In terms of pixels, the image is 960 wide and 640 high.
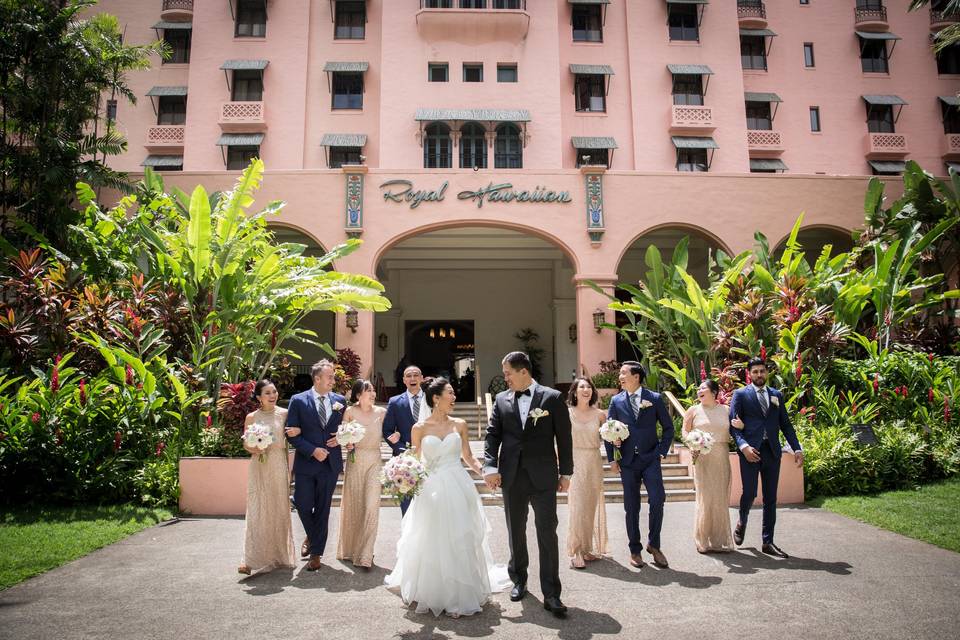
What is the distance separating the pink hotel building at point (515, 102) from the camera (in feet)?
67.4

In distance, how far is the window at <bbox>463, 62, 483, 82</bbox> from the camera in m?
21.2

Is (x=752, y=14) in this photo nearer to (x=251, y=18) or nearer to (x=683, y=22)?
(x=683, y=22)

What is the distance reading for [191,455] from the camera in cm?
851

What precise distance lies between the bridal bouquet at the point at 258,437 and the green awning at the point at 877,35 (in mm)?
25966

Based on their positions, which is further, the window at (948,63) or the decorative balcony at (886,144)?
the window at (948,63)

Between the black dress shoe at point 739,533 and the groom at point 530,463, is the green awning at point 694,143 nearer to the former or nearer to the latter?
the black dress shoe at point 739,533

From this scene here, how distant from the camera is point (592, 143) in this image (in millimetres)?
20906

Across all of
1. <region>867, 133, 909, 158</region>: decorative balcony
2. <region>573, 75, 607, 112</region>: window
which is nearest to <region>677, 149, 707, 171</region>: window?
<region>573, 75, 607, 112</region>: window

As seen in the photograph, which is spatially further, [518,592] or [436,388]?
A: [436,388]

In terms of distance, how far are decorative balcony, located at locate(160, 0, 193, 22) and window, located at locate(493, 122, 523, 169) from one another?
1179 centimetres

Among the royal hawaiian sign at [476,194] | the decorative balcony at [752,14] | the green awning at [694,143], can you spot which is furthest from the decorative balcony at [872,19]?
the royal hawaiian sign at [476,194]

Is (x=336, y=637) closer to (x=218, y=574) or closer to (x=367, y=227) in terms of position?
(x=218, y=574)

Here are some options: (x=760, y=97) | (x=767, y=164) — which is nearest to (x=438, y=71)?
(x=760, y=97)

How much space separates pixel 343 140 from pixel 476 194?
304 inches
